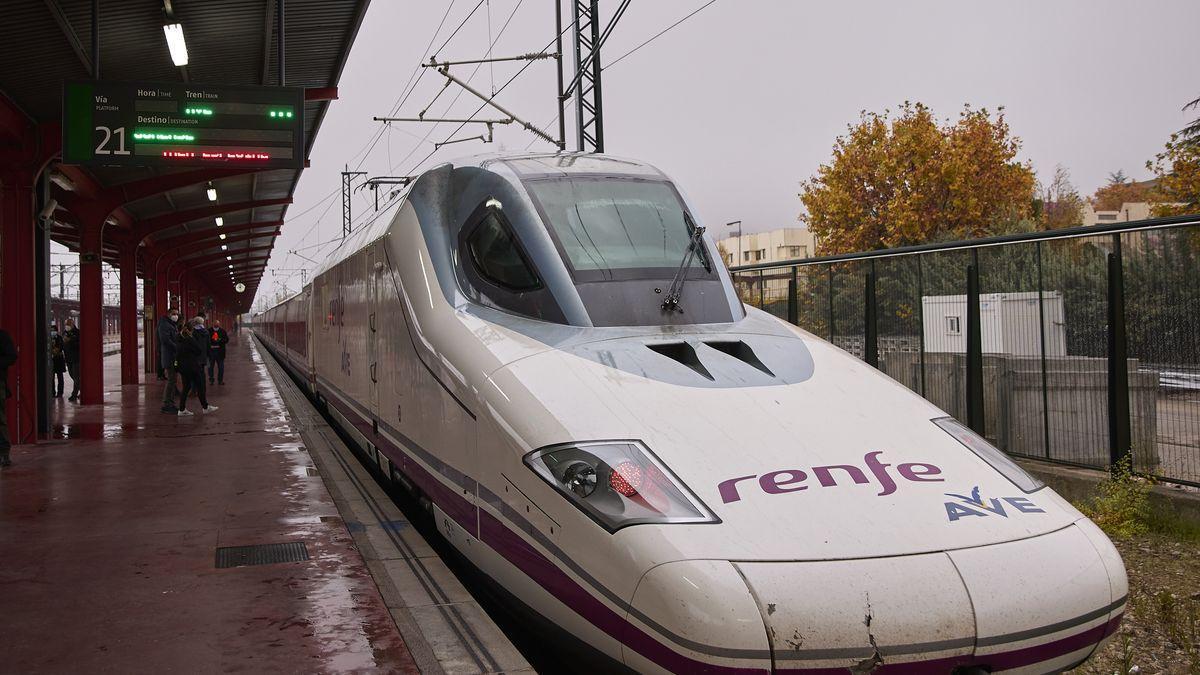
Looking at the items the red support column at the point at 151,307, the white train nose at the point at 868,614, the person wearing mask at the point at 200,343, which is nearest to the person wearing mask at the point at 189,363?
the person wearing mask at the point at 200,343

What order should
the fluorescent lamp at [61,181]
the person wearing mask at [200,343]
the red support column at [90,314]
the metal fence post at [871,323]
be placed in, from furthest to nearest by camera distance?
the red support column at [90,314], the person wearing mask at [200,343], the fluorescent lamp at [61,181], the metal fence post at [871,323]

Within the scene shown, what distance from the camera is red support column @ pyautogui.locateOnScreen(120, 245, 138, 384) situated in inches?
908

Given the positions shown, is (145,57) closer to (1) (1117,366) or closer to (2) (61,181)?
(2) (61,181)

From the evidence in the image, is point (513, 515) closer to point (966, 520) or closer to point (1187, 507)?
point (966, 520)

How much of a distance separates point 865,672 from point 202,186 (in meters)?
20.1

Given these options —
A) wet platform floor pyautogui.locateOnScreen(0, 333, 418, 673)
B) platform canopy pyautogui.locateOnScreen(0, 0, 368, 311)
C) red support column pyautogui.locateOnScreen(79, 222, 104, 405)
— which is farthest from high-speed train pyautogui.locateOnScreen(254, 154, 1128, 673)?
red support column pyautogui.locateOnScreen(79, 222, 104, 405)

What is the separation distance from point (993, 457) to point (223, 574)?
4274mm

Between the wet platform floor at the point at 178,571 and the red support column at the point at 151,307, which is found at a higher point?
the red support column at the point at 151,307

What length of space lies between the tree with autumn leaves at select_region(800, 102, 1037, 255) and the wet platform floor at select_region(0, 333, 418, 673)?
30.3 meters

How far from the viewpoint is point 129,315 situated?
78.3 feet

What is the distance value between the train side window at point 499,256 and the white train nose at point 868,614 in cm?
234

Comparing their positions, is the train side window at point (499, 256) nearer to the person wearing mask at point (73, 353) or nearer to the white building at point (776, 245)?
the person wearing mask at point (73, 353)

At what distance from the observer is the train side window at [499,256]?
512 cm

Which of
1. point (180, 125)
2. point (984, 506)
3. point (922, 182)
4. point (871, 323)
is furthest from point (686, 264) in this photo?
point (922, 182)
